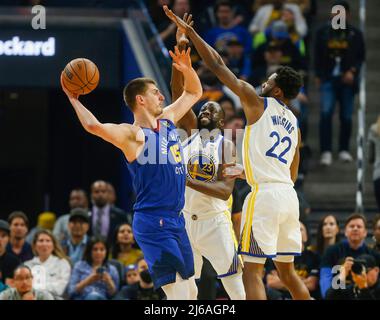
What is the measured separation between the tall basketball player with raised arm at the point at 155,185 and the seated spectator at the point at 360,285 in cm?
263

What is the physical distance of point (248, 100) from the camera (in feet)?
30.6

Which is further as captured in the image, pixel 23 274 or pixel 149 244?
pixel 23 274

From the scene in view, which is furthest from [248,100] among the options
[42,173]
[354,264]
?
[42,173]

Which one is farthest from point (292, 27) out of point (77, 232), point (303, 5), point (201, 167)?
point (201, 167)

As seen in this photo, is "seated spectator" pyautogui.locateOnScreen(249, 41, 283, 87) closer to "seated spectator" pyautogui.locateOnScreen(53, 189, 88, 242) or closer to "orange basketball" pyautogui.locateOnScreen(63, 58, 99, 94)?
"seated spectator" pyautogui.locateOnScreen(53, 189, 88, 242)

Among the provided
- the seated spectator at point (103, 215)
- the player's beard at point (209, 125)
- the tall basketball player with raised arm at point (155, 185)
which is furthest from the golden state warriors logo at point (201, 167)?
the seated spectator at point (103, 215)

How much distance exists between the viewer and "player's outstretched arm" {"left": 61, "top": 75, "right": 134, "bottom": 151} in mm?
8742

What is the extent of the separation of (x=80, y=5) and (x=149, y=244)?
7993mm

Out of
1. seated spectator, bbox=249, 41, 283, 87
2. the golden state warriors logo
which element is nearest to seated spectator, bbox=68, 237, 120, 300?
the golden state warriors logo

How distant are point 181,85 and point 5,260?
392 centimetres

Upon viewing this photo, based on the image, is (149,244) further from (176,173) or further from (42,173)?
(42,173)

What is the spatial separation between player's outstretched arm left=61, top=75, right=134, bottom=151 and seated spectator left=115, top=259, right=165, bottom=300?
3586mm

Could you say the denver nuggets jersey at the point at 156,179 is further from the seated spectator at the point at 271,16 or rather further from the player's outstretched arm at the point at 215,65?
the seated spectator at the point at 271,16
